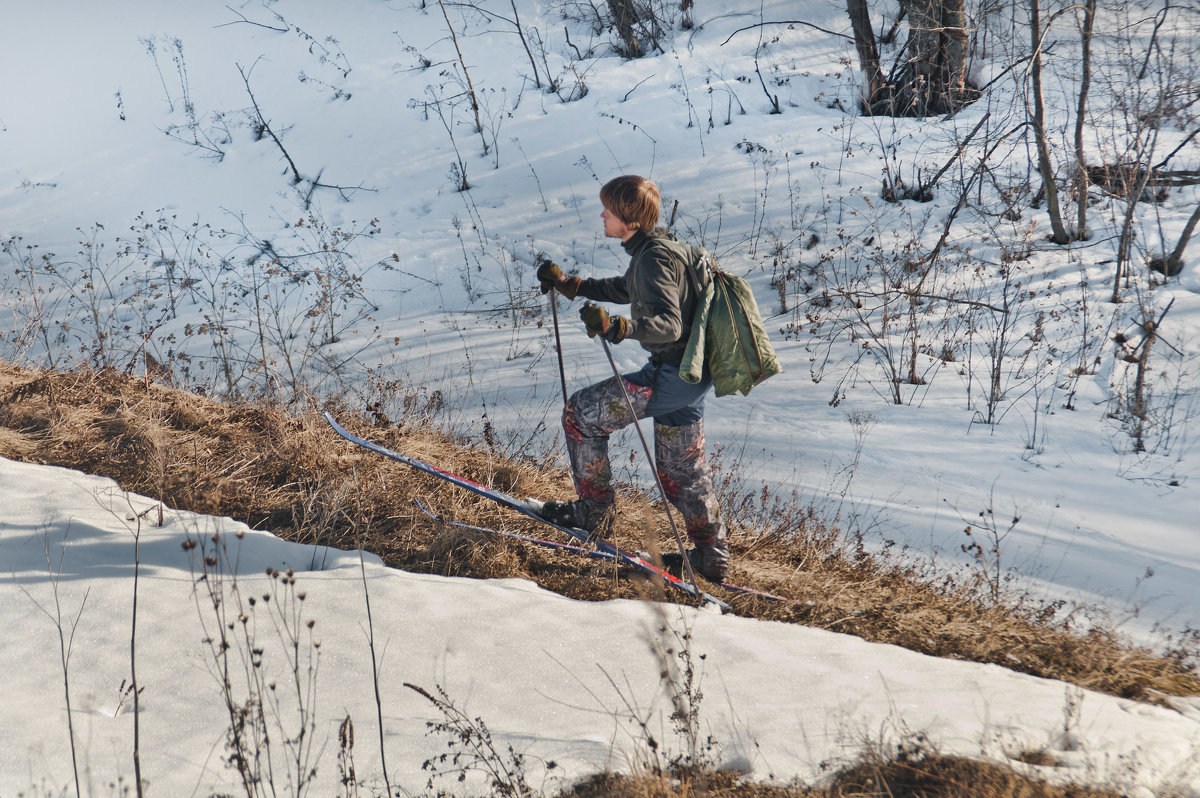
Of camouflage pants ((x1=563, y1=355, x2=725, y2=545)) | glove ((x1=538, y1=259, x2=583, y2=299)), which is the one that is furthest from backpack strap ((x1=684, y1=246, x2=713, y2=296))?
glove ((x1=538, y1=259, x2=583, y2=299))

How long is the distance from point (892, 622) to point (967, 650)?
0.33 meters

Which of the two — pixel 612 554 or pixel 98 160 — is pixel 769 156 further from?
pixel 98 160

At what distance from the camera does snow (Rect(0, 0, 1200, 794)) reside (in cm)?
237

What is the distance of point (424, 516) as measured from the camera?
3.73 m

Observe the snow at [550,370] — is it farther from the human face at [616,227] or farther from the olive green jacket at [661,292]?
the human face at [616,227]

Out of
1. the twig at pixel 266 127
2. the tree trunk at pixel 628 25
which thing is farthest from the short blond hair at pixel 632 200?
the tree trunk at pixel 628 25

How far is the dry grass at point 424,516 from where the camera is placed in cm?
320

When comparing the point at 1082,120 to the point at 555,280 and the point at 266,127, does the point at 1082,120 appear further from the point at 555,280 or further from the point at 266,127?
the point at 266,127

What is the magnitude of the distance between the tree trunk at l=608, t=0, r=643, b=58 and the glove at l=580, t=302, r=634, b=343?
11946mm

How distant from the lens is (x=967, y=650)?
314 cm

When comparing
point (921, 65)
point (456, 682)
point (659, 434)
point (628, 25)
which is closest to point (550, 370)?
point (659, 434)

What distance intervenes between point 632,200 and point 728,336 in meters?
0.73

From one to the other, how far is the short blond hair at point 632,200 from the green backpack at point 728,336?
0.29 meters

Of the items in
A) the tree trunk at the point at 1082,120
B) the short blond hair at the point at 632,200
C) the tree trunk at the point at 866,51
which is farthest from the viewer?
the tree trunk at the point at 866,51
